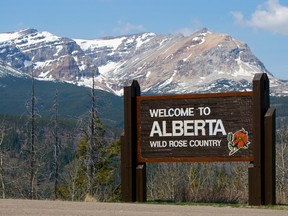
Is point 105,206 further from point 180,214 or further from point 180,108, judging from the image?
point 180,108

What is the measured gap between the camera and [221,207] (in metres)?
19.7

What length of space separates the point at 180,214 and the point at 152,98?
6.72 metres

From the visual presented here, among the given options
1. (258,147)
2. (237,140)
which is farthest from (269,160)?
(237,140)

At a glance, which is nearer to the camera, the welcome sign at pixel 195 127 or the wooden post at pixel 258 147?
the wooden post at pixel 258 147

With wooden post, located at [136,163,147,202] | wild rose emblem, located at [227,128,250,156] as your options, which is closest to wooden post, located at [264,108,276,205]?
wild rose emblem, located at [227,128,250,156]

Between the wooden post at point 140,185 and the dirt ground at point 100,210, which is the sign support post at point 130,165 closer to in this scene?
the wooden post at point 140,185

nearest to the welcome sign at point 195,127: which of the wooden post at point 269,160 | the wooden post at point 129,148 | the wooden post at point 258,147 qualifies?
the wooden post at point 129,148

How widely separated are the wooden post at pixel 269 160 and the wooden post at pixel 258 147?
0.12 meters

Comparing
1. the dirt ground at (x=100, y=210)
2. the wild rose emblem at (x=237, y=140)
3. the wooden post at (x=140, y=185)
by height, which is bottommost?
the dirt ground at (x=100, y=210)

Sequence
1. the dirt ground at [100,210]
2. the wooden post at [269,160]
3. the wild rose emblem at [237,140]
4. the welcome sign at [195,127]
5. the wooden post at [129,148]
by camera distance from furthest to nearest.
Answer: the wooden post at [129,148], the welcome sign at [195,127], the wild rose emblem at [237,140], the wooden post at [269,160], the dirt ground at [100,210]

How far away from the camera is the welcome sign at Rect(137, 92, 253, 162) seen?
21516 millimetres

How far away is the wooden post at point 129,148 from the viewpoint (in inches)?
885

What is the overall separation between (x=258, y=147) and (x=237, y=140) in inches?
30.4

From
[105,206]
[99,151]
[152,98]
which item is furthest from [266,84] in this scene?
[99,151]
